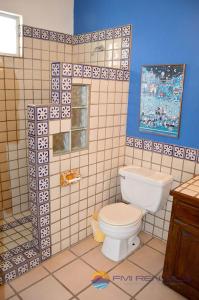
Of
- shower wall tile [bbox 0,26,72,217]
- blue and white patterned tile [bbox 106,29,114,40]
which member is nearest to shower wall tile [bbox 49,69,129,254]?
blue and white patterned tile [bbox 106,29,114,40]

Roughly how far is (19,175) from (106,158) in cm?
102

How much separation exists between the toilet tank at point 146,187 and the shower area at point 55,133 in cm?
28

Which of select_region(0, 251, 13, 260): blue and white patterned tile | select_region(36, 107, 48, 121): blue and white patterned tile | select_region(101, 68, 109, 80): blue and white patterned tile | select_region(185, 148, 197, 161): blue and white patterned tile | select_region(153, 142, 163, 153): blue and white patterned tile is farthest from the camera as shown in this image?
select_region(153, 142, 163, 153): blue and white patterned tile

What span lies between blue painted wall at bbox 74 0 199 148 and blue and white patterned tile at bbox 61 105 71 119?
0.78m

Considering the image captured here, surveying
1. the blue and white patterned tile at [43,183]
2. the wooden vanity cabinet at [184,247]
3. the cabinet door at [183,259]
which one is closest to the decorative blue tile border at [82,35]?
the blue and white patterned tile at [43,183]

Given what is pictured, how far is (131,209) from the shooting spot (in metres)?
2.22

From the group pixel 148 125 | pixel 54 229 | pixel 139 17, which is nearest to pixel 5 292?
pixel 54 229

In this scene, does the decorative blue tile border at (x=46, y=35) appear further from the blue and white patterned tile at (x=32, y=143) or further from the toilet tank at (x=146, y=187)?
the toilet tank at (x=146, y=187)

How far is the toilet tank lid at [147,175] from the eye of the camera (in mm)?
2121

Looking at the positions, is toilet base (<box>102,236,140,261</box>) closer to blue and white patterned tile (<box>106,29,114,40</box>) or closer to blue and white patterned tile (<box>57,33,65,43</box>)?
blue and white patterned tile (<box>106,29,114,40</box>)

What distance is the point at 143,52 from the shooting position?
7.43 feet

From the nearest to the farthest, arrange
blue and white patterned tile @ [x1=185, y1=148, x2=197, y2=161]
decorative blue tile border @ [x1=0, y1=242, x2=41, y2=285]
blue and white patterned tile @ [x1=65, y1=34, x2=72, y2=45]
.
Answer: decorative blue tile border @ [x1=0, y1=242, x2=41, y2=285] → blue and white patterned tile @ [x1=185, y1=148, x2=197, y2=161] → blue and white patterned tile @ [x1=65, y1=34, x2=72, y2=45]

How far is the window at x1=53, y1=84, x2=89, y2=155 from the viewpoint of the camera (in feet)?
6.66

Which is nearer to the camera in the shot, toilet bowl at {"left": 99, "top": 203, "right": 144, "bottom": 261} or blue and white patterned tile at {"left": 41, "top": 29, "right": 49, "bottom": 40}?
toilet bowl at {"left": 99, "top": 203, "right": 144, "bottom": 261}
